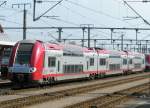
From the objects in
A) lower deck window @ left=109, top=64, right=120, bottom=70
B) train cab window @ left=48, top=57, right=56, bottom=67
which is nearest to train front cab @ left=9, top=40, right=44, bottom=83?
train cab window @ left=48, top=57, right=56, bottom=67

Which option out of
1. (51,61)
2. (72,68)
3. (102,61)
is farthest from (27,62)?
(102,61)

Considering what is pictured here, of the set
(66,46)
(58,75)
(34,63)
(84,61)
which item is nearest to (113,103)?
(34,63)

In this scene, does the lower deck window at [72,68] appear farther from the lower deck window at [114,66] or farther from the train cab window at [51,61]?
the lower deck window at [114,66]

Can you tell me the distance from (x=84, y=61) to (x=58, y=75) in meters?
7.31

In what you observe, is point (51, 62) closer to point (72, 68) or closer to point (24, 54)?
point (24, 54)

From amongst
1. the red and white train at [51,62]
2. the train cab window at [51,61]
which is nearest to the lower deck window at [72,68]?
the red and white train at [51,62]

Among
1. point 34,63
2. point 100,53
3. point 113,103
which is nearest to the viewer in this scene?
point 113,103

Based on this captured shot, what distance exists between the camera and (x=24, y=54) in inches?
1174

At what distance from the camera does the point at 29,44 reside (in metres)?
30.3

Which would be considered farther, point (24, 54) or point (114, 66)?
point (114, 66)

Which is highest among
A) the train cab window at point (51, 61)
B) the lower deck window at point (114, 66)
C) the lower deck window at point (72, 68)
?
the train cab window at point (51, 61)

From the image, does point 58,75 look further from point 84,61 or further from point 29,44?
point 84,61

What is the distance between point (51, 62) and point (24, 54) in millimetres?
2424

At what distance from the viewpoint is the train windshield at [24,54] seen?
29530 millimetres
